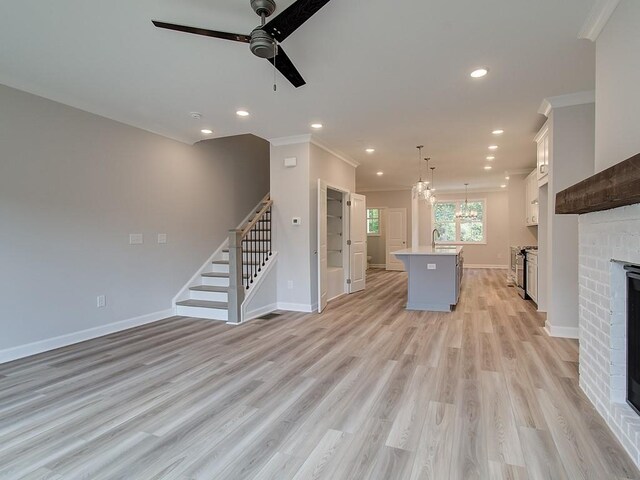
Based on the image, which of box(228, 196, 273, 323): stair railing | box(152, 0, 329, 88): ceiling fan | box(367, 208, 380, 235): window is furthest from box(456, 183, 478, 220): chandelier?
box(152, 0, 329, 88): ceiling fan

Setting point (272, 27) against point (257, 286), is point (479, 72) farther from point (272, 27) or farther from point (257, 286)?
point (257, 286)

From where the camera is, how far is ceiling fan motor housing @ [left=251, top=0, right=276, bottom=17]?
201 cm

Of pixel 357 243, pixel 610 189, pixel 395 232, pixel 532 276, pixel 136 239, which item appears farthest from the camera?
pixel 395 232

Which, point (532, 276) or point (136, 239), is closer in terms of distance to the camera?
point (136, 239)

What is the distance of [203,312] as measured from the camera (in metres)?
4.98

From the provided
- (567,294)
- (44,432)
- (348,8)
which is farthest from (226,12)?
(567,294)

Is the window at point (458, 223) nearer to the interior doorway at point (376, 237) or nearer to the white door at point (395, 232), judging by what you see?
the white door at point (395, 232)

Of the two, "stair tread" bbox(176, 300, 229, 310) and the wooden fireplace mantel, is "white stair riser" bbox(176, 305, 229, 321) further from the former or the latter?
the wooden fireplace mantel

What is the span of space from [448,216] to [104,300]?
36.1ft

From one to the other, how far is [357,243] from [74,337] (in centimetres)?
487

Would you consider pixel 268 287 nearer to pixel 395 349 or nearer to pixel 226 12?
pixel 395 349

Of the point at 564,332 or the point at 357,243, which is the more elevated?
the point at 357,243

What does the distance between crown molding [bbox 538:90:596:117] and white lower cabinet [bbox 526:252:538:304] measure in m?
2.44

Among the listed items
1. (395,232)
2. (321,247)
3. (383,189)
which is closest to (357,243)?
(321,247)
